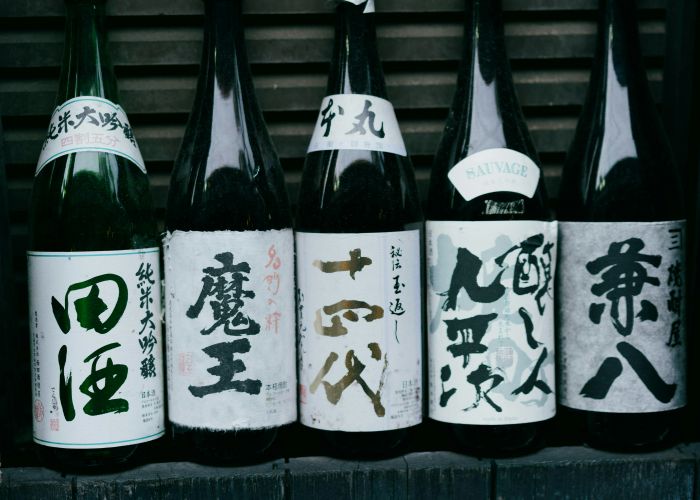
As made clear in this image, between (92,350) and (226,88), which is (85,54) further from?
(92,350)

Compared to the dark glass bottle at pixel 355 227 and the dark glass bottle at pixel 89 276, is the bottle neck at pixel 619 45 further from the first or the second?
the dark glass bottle at pixel 89 276

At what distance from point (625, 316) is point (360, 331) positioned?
0.35 meters

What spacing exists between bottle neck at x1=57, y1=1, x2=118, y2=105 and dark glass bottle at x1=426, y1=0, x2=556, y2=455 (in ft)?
1.71

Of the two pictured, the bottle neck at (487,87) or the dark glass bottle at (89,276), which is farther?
the bottle neck at (487,87)

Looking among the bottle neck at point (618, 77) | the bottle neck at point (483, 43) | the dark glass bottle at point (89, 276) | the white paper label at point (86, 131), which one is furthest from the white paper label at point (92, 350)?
the bottle neck at point (618, 77)

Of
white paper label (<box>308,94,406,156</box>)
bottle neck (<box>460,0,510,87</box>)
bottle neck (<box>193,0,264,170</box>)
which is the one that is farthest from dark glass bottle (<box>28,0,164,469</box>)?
bottle neck (<box>460,0,510,87</box>)

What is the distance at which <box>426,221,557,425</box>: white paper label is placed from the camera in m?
0.89

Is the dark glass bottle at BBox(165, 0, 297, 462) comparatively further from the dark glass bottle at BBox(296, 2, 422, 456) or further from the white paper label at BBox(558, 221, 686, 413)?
the white paper label at BBox(558, 221, 686, 413)

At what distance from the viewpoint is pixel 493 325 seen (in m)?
0.89

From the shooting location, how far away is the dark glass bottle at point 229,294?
34.5 inches

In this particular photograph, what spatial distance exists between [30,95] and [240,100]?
347 mm

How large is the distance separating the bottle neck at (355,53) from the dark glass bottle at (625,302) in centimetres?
34

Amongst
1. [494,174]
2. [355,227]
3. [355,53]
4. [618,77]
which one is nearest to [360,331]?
[355,227]

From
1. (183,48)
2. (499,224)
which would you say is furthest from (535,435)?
(183,48)
